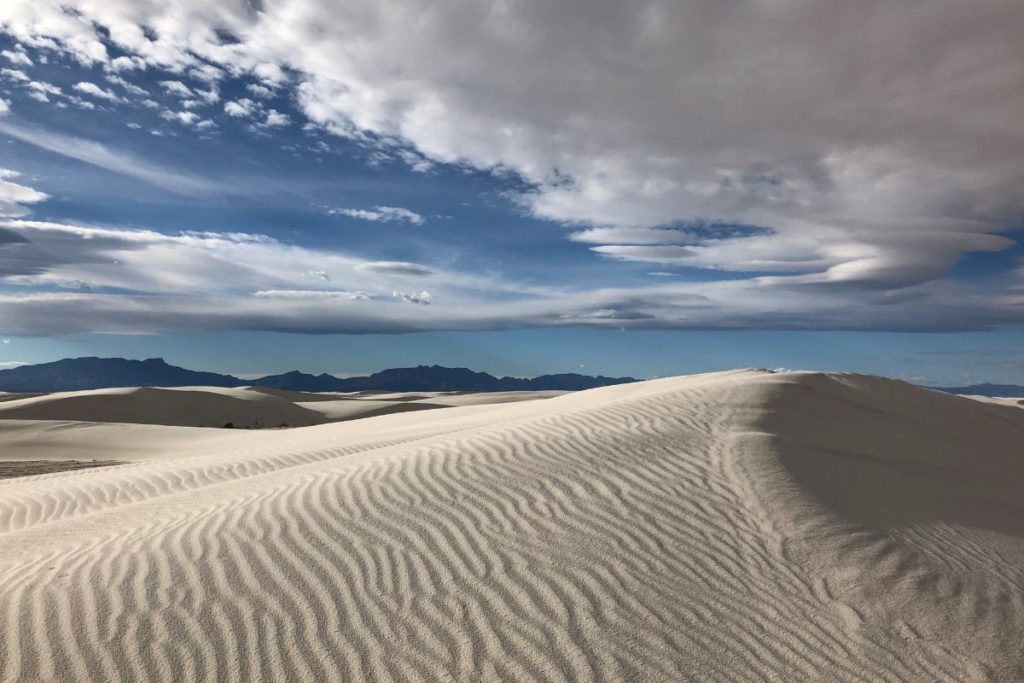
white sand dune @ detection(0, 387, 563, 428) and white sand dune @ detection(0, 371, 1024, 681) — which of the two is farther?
white sand dune @ detection(0, 387, 563, 428)

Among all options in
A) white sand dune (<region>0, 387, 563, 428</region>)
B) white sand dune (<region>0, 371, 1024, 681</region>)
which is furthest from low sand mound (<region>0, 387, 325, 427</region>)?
white sand dune (<region>0, 371, 1024, 681</region>)

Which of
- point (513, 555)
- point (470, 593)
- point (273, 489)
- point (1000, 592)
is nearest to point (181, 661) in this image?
point (470, 593)

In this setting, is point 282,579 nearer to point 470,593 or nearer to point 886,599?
point 470,593

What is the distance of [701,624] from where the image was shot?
4.70m

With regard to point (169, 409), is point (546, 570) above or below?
below

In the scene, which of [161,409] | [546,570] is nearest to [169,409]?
[161,409]

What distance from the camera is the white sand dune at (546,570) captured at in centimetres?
426

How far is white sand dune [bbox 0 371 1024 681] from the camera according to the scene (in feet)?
14.0

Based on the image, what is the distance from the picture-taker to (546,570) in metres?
5.25

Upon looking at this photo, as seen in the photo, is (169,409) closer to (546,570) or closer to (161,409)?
(161,409)

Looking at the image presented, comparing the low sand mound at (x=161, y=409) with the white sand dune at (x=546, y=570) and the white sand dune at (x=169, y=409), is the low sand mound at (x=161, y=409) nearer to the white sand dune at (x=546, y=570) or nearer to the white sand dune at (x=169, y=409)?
the white sand dune at (x=169, y=409)

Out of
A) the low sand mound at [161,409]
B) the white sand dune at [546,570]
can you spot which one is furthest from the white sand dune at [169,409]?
the white sand dune at [546,570]

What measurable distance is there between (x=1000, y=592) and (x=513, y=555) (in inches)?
164

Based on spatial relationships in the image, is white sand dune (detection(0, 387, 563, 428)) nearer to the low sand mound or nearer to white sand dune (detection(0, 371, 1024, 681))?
the low sand mound
